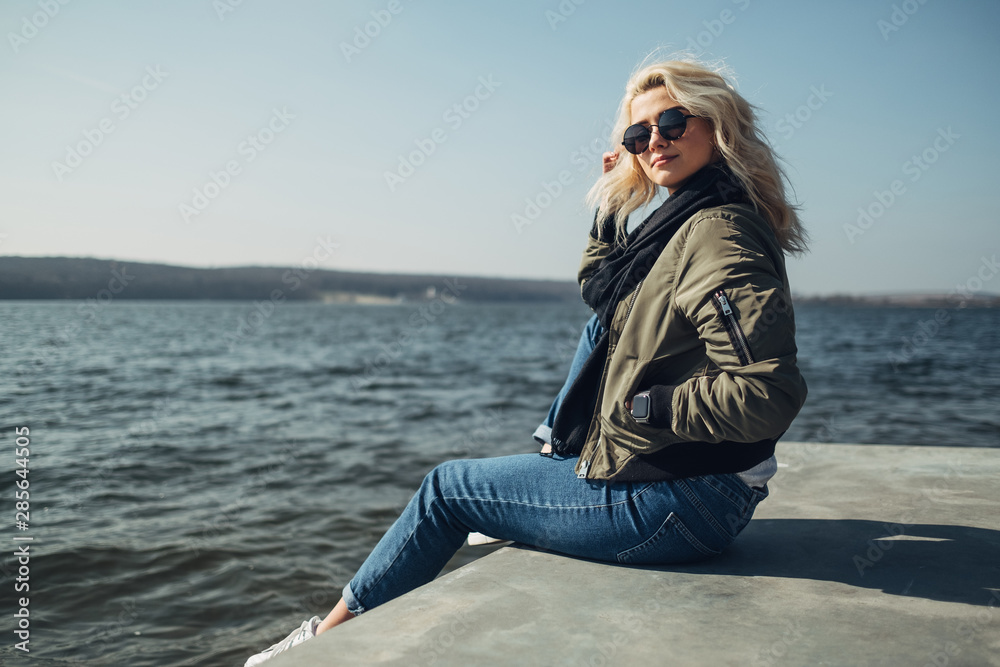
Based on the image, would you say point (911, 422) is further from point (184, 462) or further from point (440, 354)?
point (440, 354)

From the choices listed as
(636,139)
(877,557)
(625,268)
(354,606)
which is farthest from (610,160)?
(354,606)

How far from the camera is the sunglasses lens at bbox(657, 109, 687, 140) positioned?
2.05 metres

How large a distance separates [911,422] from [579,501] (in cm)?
1124

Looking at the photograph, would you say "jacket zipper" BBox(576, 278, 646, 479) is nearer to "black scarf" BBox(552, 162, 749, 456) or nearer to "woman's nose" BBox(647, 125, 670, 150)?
"black scarf" BBox(552, 162, 749, 456)

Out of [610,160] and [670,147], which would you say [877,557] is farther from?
[610,160]

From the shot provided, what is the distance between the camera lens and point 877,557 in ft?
7.69

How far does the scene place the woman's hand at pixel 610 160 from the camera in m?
2.56

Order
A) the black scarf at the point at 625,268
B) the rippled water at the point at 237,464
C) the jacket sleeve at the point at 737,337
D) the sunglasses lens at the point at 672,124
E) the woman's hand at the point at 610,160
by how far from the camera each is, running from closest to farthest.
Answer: the jacket sleeve at the point at 737,337
the black scarf at the point at 625,268
the sunglasses lens at the point at 672,124
the woman's hand at the point at 610,160
the rippled water at the point at 237,464

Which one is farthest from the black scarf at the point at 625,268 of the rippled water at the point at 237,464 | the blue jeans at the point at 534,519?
the rippled water at the point at 237,464

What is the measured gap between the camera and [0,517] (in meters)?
5.89

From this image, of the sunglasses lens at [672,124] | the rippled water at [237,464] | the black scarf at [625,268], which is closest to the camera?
the black scarf at [625,268]

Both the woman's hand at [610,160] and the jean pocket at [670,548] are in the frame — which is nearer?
the jean pocket at [670,548]

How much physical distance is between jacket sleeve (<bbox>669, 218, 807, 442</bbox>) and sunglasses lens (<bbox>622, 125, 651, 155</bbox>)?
0.51m

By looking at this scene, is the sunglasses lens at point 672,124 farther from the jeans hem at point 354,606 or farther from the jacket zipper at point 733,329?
the jeans hem at point 354,606
